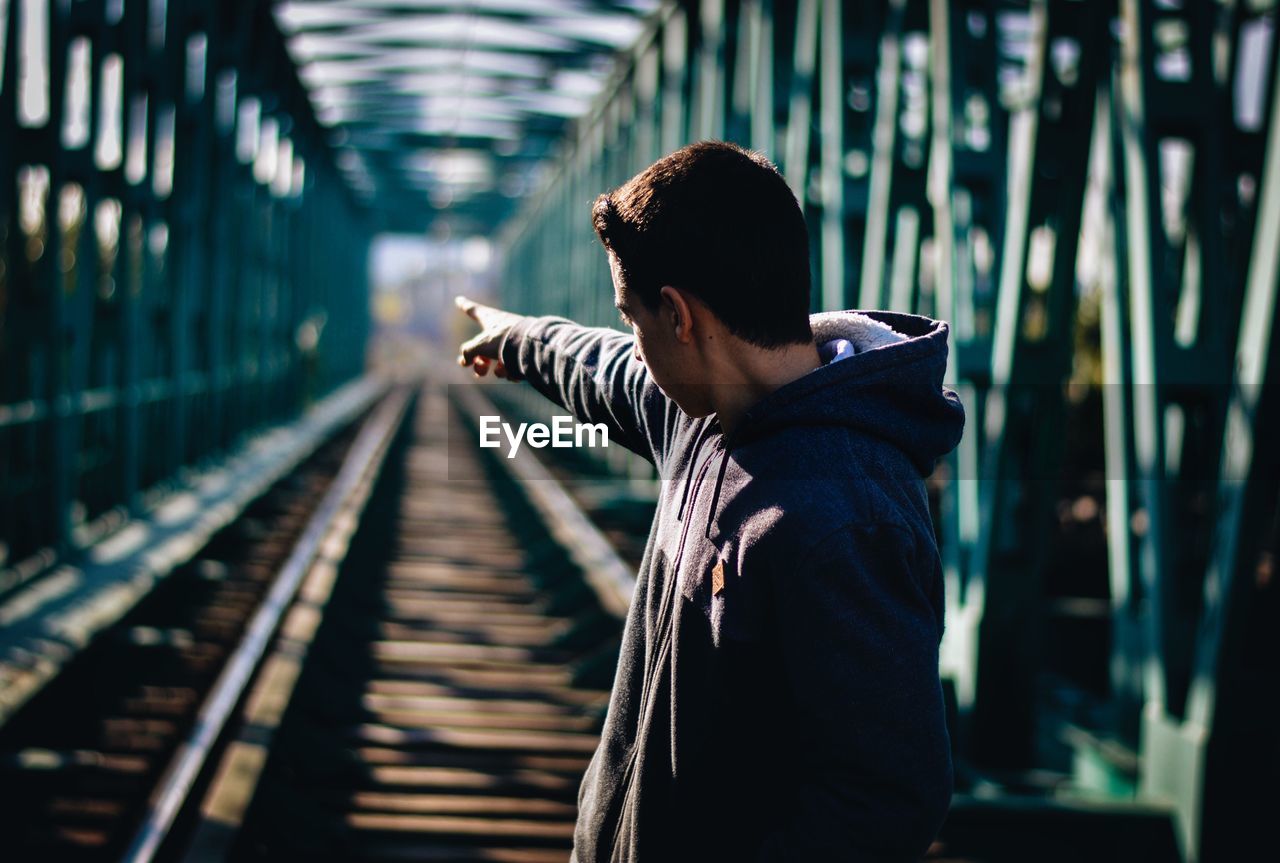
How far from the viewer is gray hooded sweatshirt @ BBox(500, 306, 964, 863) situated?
133cm

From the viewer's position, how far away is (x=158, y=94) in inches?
351

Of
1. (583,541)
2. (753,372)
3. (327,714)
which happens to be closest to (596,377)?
(753,372)

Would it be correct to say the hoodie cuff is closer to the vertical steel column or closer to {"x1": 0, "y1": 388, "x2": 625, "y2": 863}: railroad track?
{"x1": 0, "y1": 388, "x2": 625, "y2": 863}: railroad track

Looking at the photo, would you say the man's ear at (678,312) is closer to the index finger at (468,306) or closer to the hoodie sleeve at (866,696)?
the hoodie sleeve at (866,696)

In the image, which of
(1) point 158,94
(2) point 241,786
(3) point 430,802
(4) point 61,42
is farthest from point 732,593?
(1) point 158,94

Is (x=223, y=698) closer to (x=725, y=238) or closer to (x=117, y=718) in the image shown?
(x=117, y=718)

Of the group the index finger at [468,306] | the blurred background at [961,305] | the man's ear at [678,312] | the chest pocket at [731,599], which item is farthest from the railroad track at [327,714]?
the man's ear at [678,312]

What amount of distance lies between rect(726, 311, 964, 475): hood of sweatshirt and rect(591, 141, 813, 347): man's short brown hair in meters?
0.08

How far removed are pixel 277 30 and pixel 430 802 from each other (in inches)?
470

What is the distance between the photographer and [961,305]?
5207 millimetres

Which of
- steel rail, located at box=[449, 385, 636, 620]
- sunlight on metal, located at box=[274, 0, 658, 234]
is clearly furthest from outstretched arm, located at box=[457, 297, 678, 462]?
sunlight on metal, located at box=[274, 0, 658, 234]

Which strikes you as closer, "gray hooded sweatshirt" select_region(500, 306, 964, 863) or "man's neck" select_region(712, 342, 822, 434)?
"gray hooded sweatshirt" select_region(500, 306, 964, 863)

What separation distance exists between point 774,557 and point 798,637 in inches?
3.7

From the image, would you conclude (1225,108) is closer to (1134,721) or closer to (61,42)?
(1134,721)
